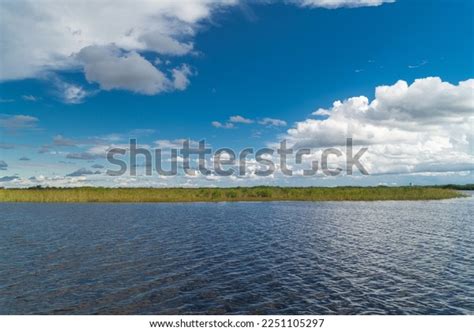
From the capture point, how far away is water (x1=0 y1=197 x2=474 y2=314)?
1355 cm

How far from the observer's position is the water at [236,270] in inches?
533

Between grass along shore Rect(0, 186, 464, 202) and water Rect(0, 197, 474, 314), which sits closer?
water Rect(0, 197, 474, 314)

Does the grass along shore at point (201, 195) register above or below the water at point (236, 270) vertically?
above

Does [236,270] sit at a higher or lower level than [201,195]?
lower

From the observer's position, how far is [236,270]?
18.0 m

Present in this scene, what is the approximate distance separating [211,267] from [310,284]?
17.7 ft

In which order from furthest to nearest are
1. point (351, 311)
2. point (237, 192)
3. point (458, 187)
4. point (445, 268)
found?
1. point (458, 187)
2. point (237, 192)
3. point (445, 268)
4. point (351, 311)

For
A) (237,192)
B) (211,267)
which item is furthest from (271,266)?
(237,192)

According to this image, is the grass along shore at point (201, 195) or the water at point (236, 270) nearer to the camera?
the water at point (236, 270)

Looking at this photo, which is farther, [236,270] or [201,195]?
[201,195]

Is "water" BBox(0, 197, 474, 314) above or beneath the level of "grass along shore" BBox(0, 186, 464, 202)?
beneath

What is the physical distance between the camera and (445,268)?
60.4 ft
